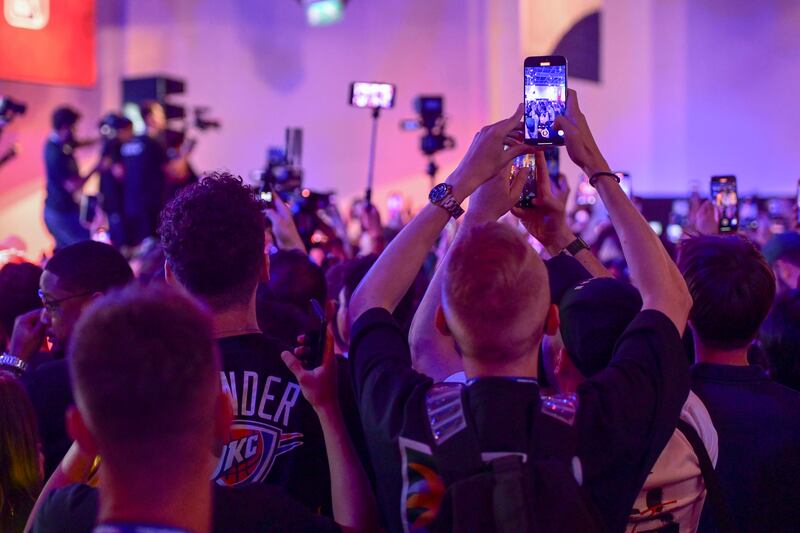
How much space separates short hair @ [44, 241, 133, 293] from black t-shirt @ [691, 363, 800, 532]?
1.67 metres

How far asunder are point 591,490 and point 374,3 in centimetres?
1134

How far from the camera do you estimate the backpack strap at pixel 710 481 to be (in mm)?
1725

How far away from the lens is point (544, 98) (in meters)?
2.10

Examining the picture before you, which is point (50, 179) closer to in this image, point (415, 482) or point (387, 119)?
point (387, 119)

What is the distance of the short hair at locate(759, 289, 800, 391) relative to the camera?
2.70 meters

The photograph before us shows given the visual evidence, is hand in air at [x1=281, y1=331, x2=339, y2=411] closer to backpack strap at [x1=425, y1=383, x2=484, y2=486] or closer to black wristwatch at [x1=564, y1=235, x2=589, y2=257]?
backpack strap at [x1=425, y1=383, x2=484, y2=486]

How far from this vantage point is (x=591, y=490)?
1.46 meters

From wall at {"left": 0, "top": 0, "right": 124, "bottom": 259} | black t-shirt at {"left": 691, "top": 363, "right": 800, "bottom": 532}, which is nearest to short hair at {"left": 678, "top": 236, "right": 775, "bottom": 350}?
black t-shirt at {"left": 691, "top": 363, "right": 800, "bottom": 532}

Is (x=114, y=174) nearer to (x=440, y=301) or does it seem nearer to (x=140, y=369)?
(x=440, y=301)

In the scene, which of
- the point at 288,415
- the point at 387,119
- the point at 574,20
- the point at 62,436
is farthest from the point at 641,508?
the point at 574,20

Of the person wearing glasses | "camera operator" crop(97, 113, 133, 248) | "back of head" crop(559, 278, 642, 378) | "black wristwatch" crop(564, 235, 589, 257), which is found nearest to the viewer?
"back of head" crop(559, 278, 642, 378)

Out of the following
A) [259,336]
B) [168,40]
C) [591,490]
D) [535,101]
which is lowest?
[591,490]

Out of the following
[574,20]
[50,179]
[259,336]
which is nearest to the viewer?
[259,336]

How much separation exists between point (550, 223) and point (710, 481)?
0.84m
